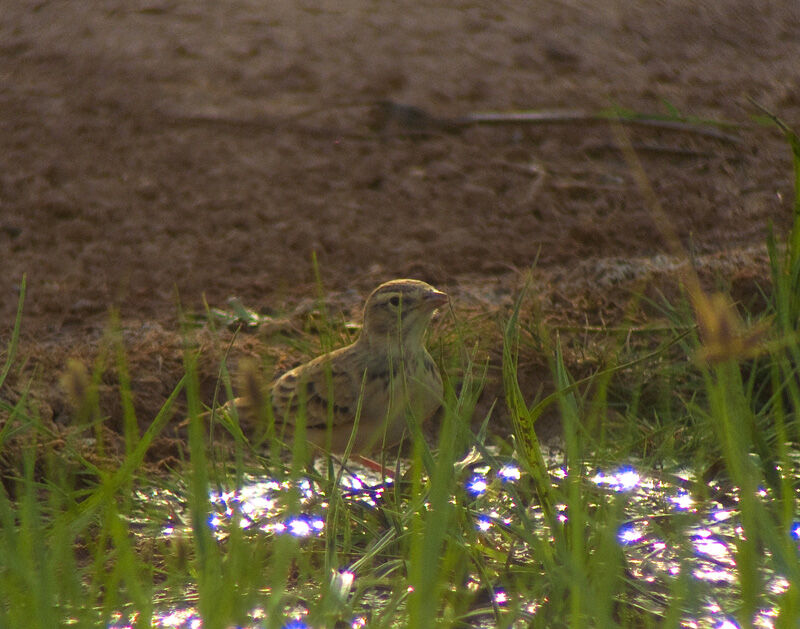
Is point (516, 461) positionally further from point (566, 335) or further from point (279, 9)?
point (279, 9)

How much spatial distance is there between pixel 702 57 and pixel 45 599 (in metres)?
9.03

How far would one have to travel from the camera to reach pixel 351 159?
8438mm

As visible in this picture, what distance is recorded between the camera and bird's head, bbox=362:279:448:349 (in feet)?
16.8

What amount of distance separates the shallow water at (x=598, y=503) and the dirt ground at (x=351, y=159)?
1575mm

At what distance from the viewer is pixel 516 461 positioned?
Result: 3.93 m

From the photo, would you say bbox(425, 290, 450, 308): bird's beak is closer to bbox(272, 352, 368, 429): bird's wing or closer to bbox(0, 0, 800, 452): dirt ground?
bbox(272, 352, 368, 429): bird's wing

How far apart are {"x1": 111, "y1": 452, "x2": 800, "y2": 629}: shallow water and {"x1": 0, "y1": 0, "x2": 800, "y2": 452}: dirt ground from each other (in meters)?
1.57

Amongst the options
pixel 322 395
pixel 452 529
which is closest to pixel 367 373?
pixel 322 395

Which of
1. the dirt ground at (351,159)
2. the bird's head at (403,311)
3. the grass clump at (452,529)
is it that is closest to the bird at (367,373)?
the bird's head at (403,311)

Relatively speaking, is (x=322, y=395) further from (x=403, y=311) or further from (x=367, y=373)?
(x=403, y=311)

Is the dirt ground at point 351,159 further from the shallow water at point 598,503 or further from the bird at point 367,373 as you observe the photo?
the shallow water at point 598,503

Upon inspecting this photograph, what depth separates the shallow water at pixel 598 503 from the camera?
3195 mm

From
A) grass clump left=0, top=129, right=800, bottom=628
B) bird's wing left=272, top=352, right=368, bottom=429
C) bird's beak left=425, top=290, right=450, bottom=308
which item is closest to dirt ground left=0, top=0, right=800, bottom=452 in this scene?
bird's wing left=272, top=352, right=368, bottom=429

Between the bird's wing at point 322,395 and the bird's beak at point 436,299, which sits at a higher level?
Result: the bird's beak at point 436,299
